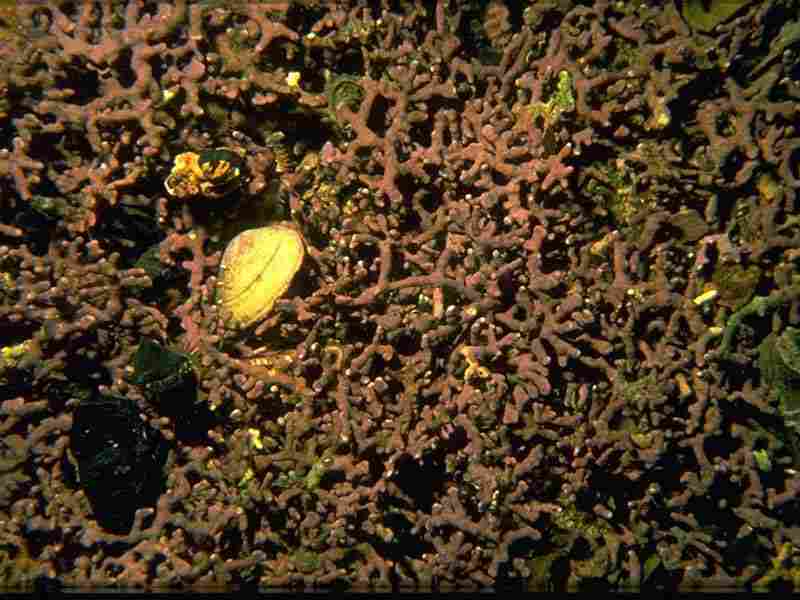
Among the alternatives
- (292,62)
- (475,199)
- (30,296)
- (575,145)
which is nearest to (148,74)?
(292,62)

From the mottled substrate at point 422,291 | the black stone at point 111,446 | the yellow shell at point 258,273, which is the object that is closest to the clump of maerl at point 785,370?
the mottled substrate at point 422,291

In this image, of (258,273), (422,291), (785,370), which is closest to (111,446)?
(258,273)

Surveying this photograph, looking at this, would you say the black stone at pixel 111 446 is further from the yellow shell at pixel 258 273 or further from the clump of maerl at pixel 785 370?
the clump of maerl at pixel 785 370

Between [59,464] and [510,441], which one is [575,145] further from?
[59,464]

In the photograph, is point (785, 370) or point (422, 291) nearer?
point (785, 370)

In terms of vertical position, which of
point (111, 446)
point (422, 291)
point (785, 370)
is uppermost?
point (422, 291)

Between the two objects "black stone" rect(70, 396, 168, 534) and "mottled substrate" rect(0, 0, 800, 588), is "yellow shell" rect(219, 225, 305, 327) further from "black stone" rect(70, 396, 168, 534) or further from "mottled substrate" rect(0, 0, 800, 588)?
"black stone" rect(70, 396, 168, 534)

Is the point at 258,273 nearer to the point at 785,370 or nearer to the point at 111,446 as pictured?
the point at 111,446
